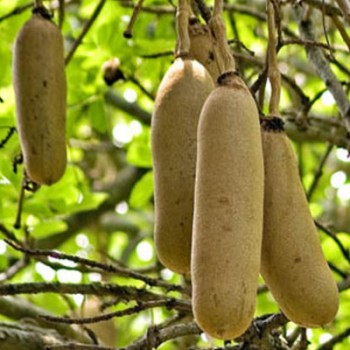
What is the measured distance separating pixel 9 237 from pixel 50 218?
1.30 feet

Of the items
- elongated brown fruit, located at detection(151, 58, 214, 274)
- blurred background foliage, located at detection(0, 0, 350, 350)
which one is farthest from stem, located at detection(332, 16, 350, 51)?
elongated brown fruit, located at detection(151, 58, 214, 274)

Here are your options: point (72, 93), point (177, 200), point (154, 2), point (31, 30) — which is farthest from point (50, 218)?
point (177, 200)

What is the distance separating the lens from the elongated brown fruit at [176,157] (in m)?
0.99

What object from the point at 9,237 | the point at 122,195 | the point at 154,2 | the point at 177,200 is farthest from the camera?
the point at 122,195

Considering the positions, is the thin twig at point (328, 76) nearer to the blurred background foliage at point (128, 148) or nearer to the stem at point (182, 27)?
the blurred background foliage at point (128, 148)

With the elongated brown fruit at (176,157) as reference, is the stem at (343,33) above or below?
below

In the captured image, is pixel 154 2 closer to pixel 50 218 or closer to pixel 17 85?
pixel 50 218

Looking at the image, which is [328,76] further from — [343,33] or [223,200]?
[223,200]

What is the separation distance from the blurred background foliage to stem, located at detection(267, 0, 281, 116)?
0.10 meters

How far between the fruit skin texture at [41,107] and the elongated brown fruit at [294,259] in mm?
265

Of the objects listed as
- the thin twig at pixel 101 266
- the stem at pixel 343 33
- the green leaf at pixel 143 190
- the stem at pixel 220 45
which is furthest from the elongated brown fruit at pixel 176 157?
the green leaf at pixel 143 190

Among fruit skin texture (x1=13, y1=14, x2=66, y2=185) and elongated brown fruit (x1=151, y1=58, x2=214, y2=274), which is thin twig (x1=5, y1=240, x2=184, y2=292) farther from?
elongated brown fruit (x1=151, y1=58, x2=214, y2=274)

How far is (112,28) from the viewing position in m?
2.28

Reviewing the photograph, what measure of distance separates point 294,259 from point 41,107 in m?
0.36
